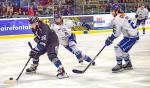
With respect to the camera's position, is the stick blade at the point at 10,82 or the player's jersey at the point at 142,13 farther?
the player's jersey at the point at 142,13

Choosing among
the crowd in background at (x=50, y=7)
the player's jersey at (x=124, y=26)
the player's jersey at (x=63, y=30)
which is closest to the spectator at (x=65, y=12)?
the crowd in background at (x=50, y=7)

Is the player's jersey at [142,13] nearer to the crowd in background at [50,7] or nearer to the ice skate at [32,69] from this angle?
the crowd in background at [50,7]

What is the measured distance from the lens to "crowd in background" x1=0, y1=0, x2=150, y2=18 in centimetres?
1528

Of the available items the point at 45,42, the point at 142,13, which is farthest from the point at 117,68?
the point at 142,13

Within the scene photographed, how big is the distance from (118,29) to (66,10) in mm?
9468

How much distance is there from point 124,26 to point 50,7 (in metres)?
9.22

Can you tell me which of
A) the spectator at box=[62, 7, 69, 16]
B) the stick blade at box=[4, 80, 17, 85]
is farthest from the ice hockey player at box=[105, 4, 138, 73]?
the spectator at box=[62, 7, 69, 16]

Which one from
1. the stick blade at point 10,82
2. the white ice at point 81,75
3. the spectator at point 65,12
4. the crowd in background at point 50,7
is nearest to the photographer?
the white ice at point 81,75

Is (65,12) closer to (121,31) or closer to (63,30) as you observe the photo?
(63,30)

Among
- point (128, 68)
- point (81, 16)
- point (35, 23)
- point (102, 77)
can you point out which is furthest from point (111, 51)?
point (81, 16)

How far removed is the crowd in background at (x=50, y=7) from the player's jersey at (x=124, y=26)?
8.26 m

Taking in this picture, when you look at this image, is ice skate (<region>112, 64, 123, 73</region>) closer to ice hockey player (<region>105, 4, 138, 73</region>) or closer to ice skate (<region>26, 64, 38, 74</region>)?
ice hockey player (<region>105, 4, 138, 73</region>)

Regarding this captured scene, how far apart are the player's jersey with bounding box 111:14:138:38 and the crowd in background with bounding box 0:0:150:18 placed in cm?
826

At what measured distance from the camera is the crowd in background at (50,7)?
15281mm
